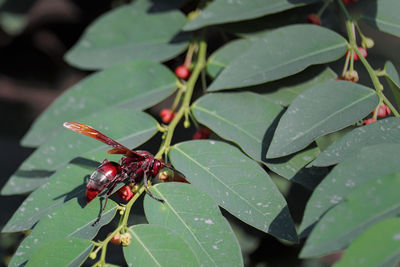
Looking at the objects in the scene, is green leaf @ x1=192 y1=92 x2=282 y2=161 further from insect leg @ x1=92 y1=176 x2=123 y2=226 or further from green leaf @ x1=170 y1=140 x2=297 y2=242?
insect leg @ x1=92 y1=176 x2=123 y2=226

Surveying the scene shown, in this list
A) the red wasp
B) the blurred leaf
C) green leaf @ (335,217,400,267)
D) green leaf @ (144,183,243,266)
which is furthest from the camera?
the blurred leaf

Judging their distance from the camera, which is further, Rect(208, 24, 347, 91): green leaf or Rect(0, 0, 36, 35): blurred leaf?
Rect(0, 0, 36, 35): blurred leaf

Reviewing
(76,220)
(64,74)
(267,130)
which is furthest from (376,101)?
(64,74)

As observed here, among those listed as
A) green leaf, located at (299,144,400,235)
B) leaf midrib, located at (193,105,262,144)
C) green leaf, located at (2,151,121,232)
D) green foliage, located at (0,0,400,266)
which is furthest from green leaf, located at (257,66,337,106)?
green leaf, located at (2,151,121,232)

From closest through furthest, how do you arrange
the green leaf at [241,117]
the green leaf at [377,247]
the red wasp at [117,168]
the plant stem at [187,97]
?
1. the green leaf at [377,247]
2. the red wasp at [117,168]
3. the green leaf at [241,117]
4. the plant stem at [187,97]

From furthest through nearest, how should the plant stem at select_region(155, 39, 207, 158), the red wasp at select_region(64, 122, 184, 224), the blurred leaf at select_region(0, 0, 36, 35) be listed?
the blurred leaf at select_region(0, 0, 36, 35)
the plant stem at select_region(155, 39, 207, 158)
the red wasp at select_region(64, 122, 184, 224)

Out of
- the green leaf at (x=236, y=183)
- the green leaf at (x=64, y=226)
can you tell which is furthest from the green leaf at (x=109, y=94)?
the green leaf at (x=64, y=226)

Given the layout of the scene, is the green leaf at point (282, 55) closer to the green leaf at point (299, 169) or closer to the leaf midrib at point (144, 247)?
the green leaf at point (299, 169)

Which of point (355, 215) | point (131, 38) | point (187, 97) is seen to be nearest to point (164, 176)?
point (187, 97)
